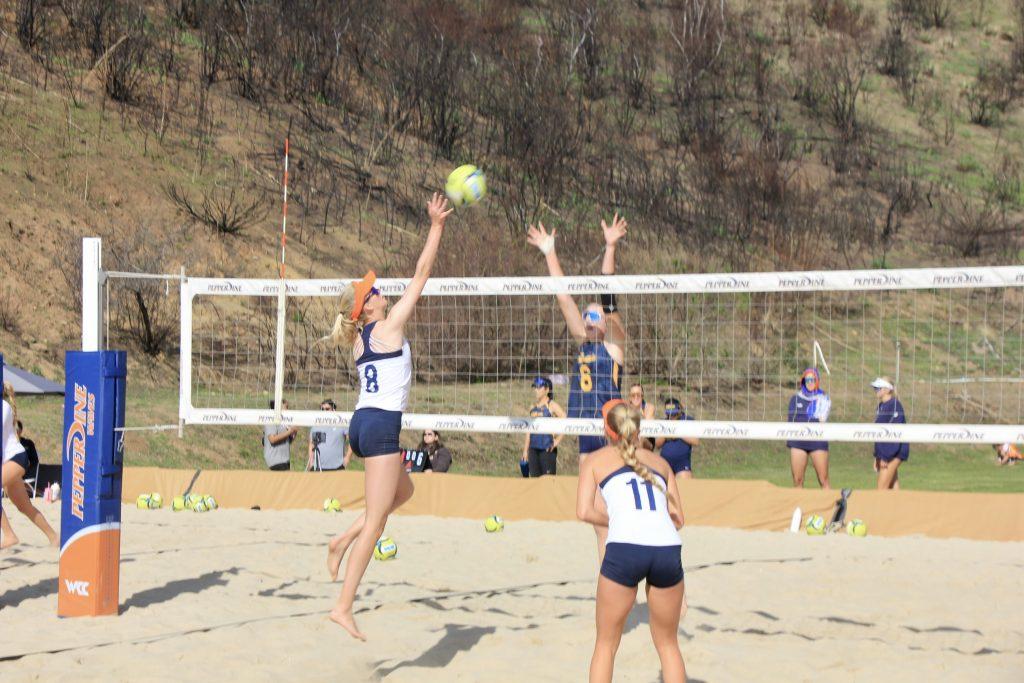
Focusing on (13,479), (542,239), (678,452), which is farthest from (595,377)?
(678,452)

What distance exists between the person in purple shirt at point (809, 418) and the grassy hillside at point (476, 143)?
17.1 feet

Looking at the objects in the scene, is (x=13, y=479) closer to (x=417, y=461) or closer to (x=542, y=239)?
(x=542, y=239)

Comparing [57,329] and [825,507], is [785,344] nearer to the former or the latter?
[825,507]

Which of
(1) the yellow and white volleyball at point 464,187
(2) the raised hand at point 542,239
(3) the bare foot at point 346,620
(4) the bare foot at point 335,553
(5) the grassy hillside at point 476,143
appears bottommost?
(3) the bare foot at point 346,620

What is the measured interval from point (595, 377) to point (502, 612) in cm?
134

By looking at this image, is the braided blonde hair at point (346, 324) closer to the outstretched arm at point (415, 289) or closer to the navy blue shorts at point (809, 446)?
the outstretched arm at point (415, 289)

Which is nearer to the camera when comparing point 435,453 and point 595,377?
point 595,377

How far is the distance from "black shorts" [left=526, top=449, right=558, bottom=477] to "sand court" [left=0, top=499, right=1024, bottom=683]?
2.35 metres

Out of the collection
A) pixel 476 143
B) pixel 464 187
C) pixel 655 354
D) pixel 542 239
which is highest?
pixel 476 143

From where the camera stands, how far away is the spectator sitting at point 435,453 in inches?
482

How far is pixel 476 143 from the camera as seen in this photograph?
26953 mm

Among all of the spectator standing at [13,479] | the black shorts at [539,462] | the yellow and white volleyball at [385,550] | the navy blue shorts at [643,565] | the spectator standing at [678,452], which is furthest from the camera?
the black shorts at [539,462]

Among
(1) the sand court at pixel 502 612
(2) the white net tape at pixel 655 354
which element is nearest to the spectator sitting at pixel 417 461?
(2) the white net tape at pixel 655 354

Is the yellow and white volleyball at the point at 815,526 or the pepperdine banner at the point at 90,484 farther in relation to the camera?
the yellow and white volleyball at the point at 815,526
